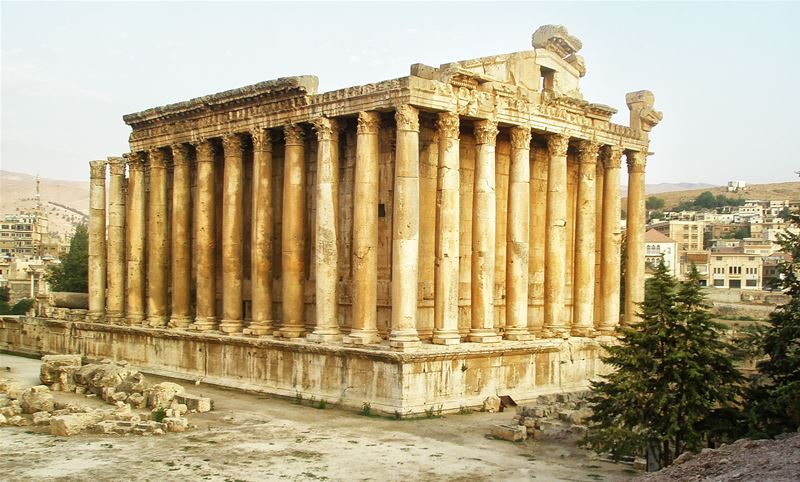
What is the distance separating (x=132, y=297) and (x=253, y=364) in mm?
9155

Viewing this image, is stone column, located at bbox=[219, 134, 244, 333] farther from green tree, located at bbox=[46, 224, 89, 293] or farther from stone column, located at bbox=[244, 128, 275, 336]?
green tree, located at bbox=[46, 224, 89, 293]

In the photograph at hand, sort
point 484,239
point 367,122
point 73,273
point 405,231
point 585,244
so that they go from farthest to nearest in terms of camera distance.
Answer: point 73,273, point 585,244, point 484,239, point 367,122, point 405,231

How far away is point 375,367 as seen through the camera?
21.7 m

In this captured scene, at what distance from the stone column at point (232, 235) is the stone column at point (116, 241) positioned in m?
7.84

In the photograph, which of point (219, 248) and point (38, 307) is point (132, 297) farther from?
point (38, 307)

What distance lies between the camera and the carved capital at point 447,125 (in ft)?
74.2

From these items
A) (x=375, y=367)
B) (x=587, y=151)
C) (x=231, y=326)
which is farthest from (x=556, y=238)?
(x=231, y=326)

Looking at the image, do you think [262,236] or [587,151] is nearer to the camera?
[262,236]

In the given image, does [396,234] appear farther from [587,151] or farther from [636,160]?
[636,160]

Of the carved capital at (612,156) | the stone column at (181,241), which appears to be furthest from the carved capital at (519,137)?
the stone column at (181,241)

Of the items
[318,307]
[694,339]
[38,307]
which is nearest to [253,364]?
[318,307]

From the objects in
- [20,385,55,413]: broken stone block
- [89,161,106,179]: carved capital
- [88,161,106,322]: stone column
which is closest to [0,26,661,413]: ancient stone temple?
[88,161,106,322]: stone column

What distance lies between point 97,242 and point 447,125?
19.3m

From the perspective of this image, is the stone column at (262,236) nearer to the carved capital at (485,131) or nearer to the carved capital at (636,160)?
the carved capital at (485,131)
